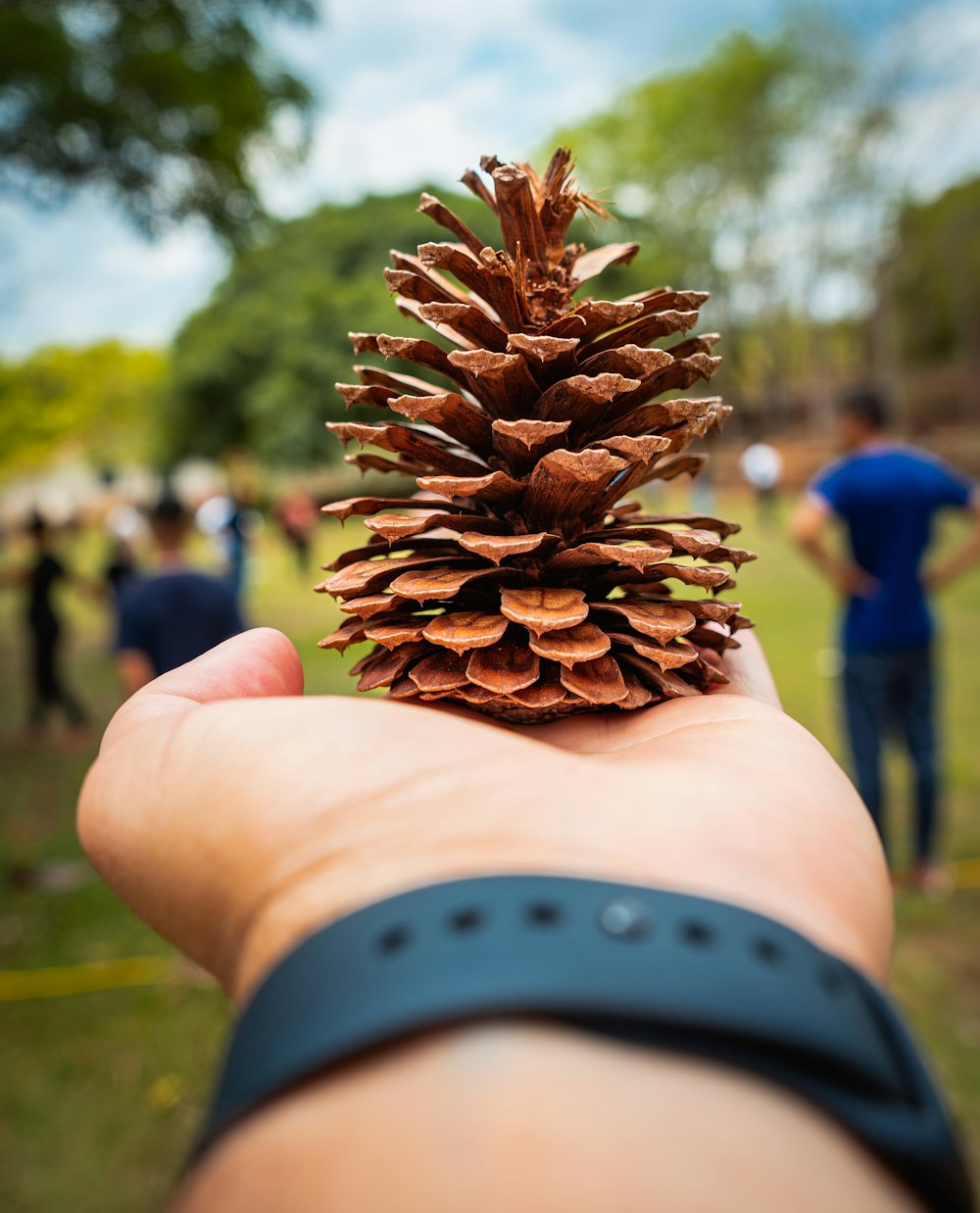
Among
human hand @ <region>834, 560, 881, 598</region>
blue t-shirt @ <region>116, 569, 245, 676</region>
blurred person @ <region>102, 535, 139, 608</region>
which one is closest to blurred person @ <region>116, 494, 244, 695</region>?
blue t-shirt @ <region>116, 569, 245, 676</region>

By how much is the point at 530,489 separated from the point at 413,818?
0.69m

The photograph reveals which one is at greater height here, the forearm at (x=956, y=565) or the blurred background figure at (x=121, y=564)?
the blurred background figure at (x=121, y=564)

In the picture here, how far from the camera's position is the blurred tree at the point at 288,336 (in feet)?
63.1

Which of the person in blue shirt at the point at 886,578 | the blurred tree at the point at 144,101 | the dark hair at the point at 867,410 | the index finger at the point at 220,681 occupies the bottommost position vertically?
the person in blue shirt at the point at 886,578

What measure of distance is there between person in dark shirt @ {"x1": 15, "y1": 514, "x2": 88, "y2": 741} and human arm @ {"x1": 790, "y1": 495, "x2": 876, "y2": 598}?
6769mm

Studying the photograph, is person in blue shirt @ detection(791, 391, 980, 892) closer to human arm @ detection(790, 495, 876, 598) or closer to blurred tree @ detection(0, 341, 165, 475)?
human arm @ detection(790, 495, 876, 598)

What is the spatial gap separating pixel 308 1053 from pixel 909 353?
40537mm

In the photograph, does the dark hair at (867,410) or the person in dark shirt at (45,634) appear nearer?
the dark hair at (867,410)

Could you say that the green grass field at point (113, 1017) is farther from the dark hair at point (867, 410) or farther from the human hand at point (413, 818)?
the dark hair at point (867, 410)

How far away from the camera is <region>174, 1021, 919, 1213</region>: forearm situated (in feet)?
2.12

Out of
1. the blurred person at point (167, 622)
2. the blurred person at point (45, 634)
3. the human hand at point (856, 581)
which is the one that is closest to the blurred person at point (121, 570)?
the blurred person at point (45, 634)

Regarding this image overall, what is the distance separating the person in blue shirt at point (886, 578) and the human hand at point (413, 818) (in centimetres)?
352

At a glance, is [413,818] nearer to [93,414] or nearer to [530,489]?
[530,489]

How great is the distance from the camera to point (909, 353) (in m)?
35.8
